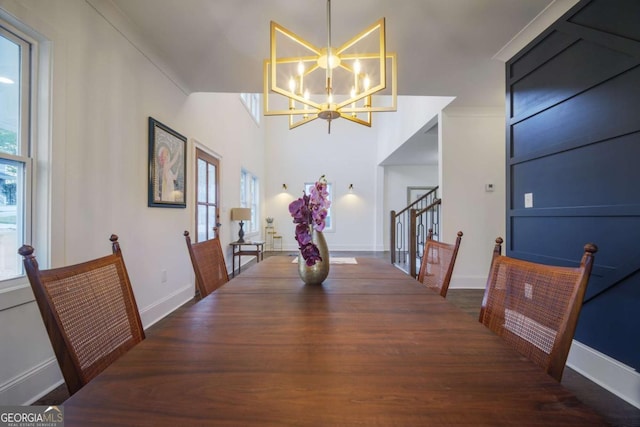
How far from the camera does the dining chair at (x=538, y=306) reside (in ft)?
2.50

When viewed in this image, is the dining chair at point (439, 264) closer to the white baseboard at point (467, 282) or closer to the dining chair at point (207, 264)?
the dining chair at point (207, 264)

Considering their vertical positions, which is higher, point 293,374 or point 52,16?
point 52,16

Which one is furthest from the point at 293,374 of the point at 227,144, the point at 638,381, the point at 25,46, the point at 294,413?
the point at 227,144

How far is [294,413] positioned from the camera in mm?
Result: 501

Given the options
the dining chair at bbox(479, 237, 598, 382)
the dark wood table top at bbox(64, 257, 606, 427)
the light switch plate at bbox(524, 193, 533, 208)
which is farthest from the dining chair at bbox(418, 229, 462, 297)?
the light switch plate at bbox(524, 193, 533, 208)

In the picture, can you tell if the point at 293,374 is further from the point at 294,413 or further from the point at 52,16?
the point at 52,16

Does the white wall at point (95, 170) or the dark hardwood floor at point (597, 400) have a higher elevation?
the white wall at point (95, 170)

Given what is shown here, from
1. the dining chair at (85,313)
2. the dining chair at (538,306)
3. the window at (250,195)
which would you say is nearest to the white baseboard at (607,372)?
the dining chair at (538,306)

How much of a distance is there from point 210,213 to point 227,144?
1.30 meters

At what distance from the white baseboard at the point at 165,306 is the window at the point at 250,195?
282 centimetres

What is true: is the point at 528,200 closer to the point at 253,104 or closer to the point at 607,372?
the point at 607,372

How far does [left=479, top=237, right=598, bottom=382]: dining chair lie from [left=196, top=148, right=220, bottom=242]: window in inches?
131

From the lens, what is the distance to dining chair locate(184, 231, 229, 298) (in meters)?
1.40

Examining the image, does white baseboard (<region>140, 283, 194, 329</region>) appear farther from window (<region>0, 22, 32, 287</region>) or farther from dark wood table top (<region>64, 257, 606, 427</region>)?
dark wood table top (<region>64, 257, 606, 427</region>)
